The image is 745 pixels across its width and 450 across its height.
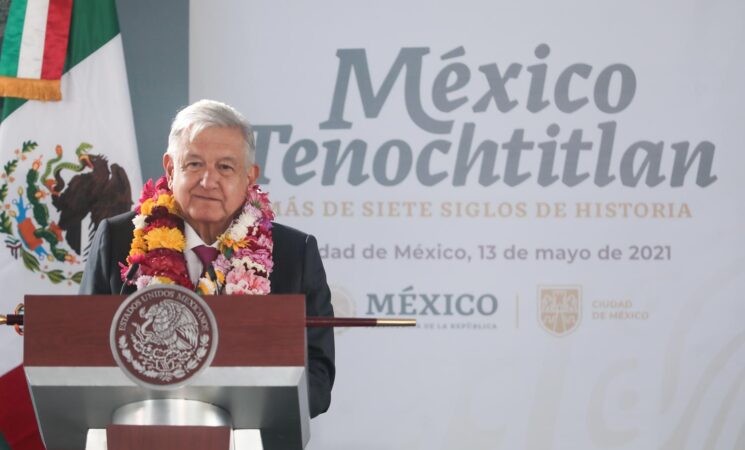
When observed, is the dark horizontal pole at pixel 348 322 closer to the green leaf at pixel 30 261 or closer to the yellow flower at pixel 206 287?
the yellow flower at pixel 206 287

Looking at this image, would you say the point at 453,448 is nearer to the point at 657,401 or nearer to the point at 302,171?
the point at 657,401

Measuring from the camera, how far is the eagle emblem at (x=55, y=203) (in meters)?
4.28

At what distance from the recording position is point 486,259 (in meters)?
4.44

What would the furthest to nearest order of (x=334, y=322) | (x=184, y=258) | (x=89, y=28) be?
(x=89, y=28)
(x=184, y=258)
(x=334, y=322)

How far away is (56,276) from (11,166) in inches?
17.9

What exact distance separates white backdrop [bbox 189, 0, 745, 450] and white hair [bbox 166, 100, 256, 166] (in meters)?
2.20

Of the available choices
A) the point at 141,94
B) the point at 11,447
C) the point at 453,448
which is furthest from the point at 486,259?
the point at 11,447

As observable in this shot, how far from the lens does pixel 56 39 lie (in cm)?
431

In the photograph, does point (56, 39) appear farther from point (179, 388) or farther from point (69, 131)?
point (179, 388)

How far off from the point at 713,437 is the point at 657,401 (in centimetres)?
28

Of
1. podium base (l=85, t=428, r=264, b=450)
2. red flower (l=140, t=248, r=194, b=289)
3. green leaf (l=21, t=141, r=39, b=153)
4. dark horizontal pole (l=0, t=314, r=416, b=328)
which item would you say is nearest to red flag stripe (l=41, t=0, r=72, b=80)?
green leaf (l=21, t=141, r=39, b=153)

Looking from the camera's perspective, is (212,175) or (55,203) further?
(55,203)

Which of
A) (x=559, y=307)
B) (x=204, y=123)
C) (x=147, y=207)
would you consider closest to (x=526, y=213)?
(x=559, y=307)

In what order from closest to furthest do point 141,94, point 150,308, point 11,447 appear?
point 150,308 < point 11,447 < point 141,94
